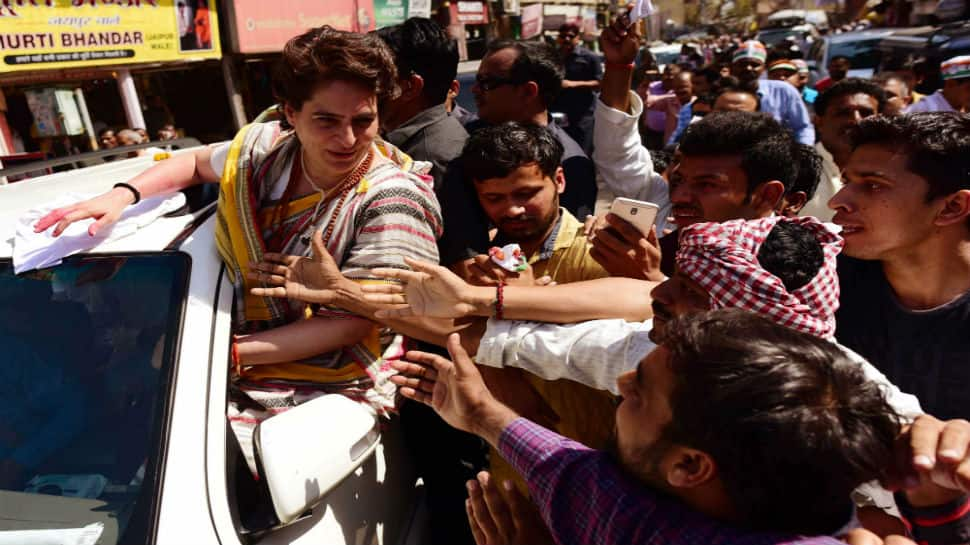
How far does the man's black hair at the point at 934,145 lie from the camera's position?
1.52 m

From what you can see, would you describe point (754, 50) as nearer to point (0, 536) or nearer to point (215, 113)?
point (0, 536)

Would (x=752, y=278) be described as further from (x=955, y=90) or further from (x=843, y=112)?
(x=955, y=90)

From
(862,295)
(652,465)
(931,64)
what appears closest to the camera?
(652,465)

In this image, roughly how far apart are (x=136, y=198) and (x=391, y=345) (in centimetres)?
84

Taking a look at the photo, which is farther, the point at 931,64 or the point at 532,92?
the point at 931,64

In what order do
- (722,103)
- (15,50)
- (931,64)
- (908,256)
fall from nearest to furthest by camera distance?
(908,256)
(722,103)
(931,64)
(15,50)

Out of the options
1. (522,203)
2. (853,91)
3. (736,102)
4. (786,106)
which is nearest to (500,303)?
(522,203)

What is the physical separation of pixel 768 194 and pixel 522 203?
748 mm

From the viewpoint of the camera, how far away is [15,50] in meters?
7.25

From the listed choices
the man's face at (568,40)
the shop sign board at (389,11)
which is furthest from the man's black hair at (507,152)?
the shop sign board at (389,11)

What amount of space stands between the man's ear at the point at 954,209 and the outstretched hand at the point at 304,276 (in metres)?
1.46

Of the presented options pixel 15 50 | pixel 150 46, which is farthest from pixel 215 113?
pixel 15 50

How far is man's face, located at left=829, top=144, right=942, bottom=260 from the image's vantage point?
5.09ft

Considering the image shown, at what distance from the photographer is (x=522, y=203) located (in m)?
1.94
